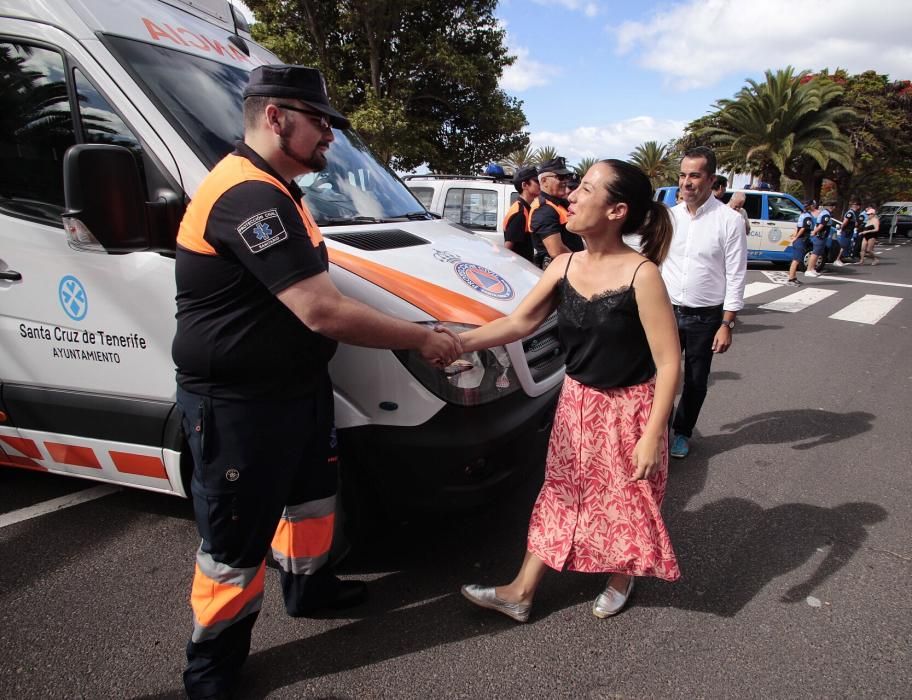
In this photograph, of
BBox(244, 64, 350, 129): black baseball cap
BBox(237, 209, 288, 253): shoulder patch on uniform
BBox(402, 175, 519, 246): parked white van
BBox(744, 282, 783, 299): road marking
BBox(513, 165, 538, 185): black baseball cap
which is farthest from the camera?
BBox(744, 282, 783, 299): road marking

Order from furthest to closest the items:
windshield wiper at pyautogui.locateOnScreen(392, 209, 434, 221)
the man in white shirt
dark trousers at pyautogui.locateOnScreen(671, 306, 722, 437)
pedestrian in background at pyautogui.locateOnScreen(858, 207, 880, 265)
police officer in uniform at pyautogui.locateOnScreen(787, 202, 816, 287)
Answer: pedestrian in background at pyautogui.locateOnScreen(858, 207, 880, 265)
police officer in uniform at pyautogui.locateOnScreen(787, 202, 816, 287)
dark trousers at pyautogui.locateOnScreen(671, 306, 722, 437)
the man in white shirt
windshield wiper at pyautogui.locateOnScreen(392, 209, 434, 221)

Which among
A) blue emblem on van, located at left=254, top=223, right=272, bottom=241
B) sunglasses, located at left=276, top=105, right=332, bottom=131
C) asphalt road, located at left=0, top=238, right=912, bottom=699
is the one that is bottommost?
asphalt road, located at left=0, top=238, right=912, bottom=699

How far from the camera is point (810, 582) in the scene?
106 inches

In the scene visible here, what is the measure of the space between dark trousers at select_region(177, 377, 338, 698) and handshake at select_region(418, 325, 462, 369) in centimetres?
37

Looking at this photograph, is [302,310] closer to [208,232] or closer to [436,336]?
[208,232]

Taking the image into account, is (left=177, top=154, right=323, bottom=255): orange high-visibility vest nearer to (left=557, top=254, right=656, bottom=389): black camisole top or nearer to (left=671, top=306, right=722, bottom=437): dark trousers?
(left=557, top=254, right=656, bottom=389): black camisole top

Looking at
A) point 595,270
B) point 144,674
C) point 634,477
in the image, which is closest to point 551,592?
→ point 634,477

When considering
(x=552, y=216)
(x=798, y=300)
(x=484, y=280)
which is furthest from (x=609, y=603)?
(x=798, y=300)

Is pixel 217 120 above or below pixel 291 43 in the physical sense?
below

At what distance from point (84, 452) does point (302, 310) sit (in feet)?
5.46

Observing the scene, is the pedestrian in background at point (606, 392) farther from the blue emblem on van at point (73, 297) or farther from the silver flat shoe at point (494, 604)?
the blue emblem on van at point (73, 297)

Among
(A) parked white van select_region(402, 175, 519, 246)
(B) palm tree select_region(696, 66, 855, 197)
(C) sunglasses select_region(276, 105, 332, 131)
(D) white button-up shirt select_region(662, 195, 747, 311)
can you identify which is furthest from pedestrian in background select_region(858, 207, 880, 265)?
(C) sunglasses select_region(276, 105, 332, 131)

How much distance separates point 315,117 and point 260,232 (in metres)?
→ 0.45

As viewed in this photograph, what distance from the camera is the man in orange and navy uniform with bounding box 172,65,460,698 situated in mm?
1651
